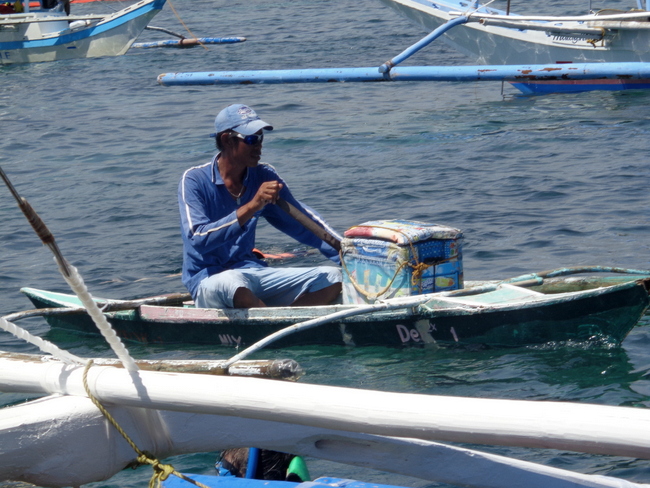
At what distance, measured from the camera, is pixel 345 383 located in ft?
16.6

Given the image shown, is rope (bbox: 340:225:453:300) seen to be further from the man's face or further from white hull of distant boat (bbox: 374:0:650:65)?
white hull of distant boat (bbox: 374:0:650:65)

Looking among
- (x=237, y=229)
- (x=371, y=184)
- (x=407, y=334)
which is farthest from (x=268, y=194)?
(x=371, y=184)

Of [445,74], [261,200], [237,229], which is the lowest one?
[237,229]

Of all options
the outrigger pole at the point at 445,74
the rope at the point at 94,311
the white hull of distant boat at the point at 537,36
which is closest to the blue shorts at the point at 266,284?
the rope at the point at 94,311

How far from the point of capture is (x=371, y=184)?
10.3m

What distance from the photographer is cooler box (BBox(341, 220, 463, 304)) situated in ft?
16.4

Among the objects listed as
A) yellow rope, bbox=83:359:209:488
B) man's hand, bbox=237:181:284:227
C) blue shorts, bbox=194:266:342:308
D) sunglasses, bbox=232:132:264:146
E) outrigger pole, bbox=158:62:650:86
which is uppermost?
sunglasses, bbox=232:132:264:146

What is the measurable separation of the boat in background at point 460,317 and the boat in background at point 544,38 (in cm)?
671

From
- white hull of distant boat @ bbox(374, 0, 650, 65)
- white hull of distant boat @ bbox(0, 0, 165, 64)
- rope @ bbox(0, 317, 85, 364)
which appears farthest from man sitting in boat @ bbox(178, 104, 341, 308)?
white hull of distant boat @ bbox(0, 0, 165, 64)

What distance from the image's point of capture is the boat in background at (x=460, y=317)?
15.8ft

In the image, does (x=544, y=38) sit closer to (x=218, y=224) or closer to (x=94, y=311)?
(x=218, y=224)

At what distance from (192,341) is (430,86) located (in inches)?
443

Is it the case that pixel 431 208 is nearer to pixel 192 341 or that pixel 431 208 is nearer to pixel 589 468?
pixel 192 341

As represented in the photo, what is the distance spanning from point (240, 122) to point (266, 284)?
1.00 m
